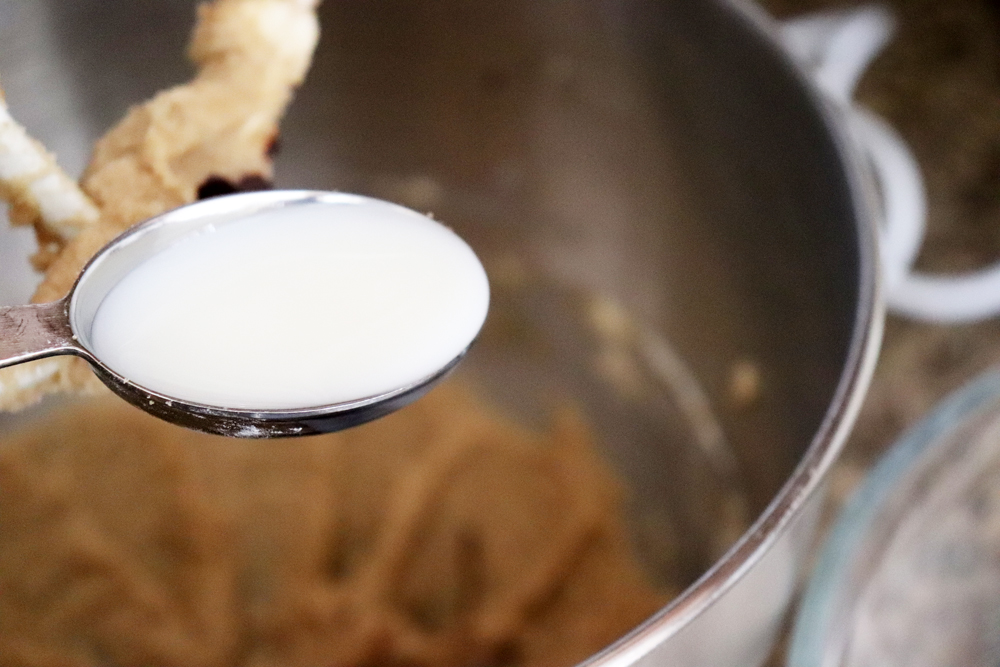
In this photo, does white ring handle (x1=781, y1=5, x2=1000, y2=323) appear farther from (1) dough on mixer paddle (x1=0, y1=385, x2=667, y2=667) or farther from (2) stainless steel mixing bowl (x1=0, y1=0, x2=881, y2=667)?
(1) dough on mixer paddle (x1=0, y1=385, x2=667, y2=667)

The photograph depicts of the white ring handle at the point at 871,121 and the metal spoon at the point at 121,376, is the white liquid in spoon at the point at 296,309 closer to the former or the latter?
the metal spoon at the point at 121,376

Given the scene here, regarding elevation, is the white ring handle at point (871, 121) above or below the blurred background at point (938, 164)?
above

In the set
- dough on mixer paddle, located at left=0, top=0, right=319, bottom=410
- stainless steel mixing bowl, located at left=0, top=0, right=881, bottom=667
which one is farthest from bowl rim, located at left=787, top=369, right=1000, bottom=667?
dough on mixer paddle, located at left=0, top=0, right=319, bottom=410

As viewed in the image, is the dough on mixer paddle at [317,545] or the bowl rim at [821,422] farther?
the dough on mixer paddle at [317,545]

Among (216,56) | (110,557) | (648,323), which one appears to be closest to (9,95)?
(216,56)

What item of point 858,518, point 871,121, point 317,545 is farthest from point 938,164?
point 317,545

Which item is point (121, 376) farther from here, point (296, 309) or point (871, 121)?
point (871, 121)

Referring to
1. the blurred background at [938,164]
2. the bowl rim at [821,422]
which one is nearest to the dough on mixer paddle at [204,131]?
the bowl rim at [821,422]

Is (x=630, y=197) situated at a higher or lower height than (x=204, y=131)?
lower

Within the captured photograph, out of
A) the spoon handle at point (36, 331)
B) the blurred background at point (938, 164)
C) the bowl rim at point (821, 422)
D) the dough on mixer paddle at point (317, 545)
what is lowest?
the dough on mixer paddle at point (317, 545)
